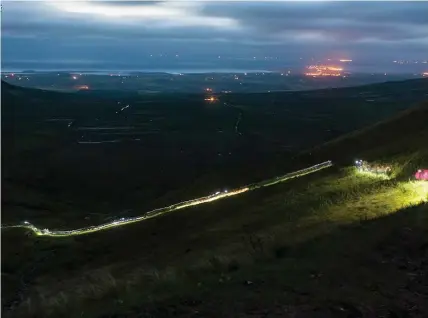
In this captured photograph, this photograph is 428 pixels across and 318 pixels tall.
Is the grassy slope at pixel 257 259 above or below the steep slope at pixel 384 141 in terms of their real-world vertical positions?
below

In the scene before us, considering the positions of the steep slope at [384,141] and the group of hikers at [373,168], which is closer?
the group of hikers at [373,168]

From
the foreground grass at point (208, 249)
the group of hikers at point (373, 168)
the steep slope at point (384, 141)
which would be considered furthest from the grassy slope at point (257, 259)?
the steep slope at point (384, 141)

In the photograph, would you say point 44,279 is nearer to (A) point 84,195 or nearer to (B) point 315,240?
(B) point 315,240

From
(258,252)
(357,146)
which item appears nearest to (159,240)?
(258,252)

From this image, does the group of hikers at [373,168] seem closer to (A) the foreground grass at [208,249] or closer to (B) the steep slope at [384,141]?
(A) the foreground grass at [208,249]

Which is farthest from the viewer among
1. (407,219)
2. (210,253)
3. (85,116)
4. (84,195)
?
(85,116)

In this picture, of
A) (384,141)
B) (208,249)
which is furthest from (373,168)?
(208,249)

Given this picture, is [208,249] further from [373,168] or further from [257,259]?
[373,168]
